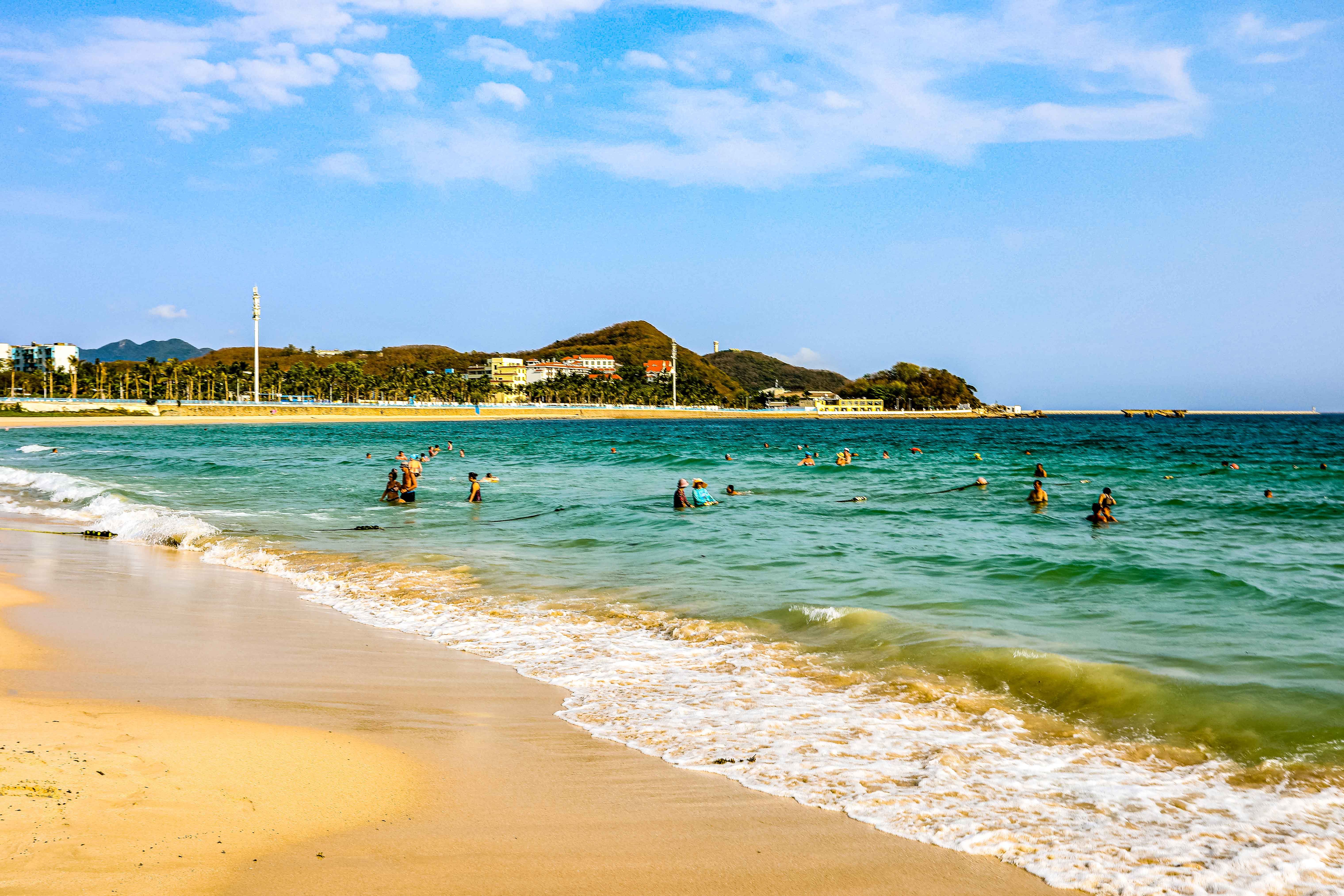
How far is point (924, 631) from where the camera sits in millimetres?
8594

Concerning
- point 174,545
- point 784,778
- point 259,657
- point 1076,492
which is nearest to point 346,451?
point 174,545

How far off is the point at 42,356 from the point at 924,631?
9530 inches

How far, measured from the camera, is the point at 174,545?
49.2 feet

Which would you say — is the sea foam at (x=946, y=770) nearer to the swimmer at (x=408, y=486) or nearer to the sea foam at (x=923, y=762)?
the sea foam at (x=923, y=762)

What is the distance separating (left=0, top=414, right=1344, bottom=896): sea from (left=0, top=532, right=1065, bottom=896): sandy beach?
386 millimetres

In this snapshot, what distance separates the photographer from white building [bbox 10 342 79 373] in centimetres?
17650

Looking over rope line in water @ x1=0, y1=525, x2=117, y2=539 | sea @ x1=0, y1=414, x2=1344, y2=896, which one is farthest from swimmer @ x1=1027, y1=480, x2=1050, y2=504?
rope line in water @ x1=0, y1=525, x2=117, y2=539

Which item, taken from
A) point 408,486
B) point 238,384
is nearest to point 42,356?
point 238,384

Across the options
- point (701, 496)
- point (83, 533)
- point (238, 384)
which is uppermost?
point (238, 384)

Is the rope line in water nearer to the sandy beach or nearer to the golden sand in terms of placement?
the sandy beach

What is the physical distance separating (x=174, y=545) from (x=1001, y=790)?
14.8m

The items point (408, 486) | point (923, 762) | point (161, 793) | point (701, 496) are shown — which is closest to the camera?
point (161, 793)

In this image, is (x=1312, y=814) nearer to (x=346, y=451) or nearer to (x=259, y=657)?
(x=259, y=657)

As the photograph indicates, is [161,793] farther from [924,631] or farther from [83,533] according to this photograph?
[83,533]
